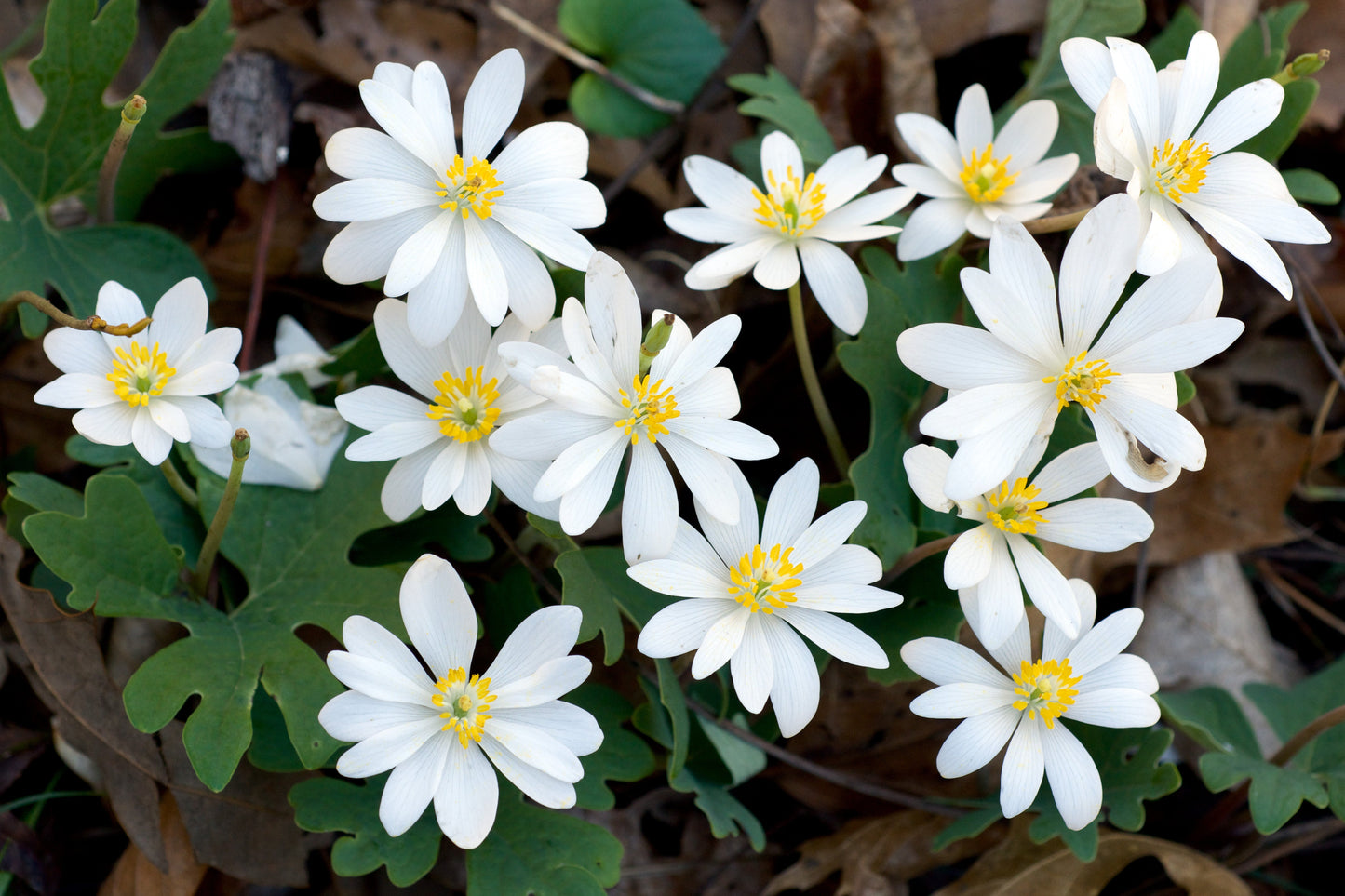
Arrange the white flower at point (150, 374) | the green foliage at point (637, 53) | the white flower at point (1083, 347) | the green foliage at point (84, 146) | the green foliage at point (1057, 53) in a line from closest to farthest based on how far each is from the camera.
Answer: the white flower at point (1083, 347) → the white flower at point (150, 374) → the green foliage at point (84, 146) → the green foliage at point (1057, 53) → the green foliage at point (637, 53)

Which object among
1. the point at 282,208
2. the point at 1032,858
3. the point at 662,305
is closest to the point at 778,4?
the point at 662,305

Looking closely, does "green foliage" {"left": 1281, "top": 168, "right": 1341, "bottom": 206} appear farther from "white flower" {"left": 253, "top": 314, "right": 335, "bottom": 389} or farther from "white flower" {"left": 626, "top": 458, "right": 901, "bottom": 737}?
"white flower" {"left": 253, "top": 314, "right": 335, "bottom": 389}

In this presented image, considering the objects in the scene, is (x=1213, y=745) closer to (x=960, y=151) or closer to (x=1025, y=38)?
(x=960, y=151)

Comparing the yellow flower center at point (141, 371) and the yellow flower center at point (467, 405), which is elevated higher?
the yellow flower center at point (467, 405)

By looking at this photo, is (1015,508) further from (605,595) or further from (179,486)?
(179,486)

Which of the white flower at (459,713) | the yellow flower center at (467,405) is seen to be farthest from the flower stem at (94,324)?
the white flower at (459,713)

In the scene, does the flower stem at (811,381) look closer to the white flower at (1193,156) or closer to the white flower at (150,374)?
the white flower at (1193,156)
